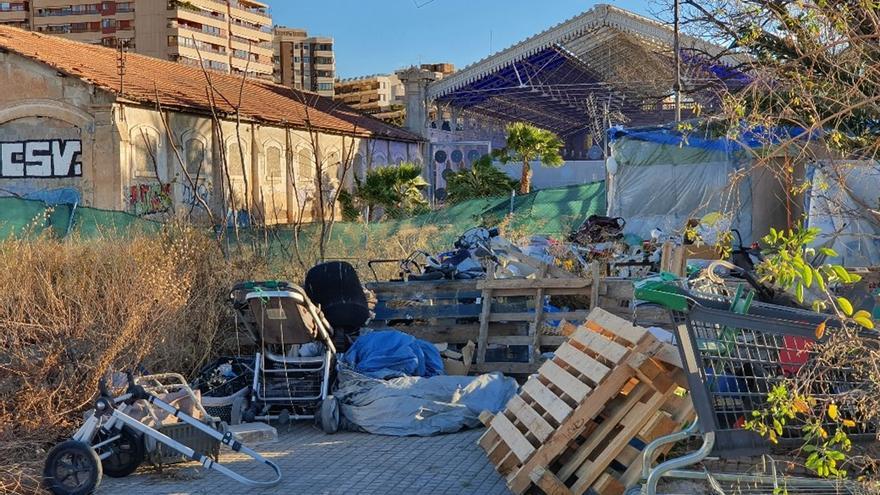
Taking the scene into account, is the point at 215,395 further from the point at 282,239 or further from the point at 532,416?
the point at 282,239

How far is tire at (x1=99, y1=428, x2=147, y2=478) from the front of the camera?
771cm

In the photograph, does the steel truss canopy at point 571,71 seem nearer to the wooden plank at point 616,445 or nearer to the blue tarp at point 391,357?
the blue tarp at point 391,357

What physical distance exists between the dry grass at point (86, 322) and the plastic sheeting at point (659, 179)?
12563 millimetres

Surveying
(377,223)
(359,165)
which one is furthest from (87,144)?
(359,165)

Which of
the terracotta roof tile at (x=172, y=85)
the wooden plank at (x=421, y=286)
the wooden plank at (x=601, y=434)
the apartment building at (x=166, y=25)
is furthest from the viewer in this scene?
the apartment building at (x=166, y=25)

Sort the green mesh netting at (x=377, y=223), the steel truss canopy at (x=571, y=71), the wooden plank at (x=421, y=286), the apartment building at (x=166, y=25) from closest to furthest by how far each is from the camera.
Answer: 1. the wooden plank at (x=421, y=286)
2. the green mesh netting at (x=377, y=223)
3. the steel truss canopy at (x=571, y=71)
4. the apartment building at (x=166, y=25)

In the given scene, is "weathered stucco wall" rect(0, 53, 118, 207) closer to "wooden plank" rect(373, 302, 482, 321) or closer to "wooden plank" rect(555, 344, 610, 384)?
"wooden plank" rect(373, 302, 482, 321)

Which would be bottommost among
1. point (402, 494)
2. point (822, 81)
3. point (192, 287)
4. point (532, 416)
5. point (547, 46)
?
point (402, 494)

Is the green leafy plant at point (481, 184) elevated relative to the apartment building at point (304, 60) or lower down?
lower down

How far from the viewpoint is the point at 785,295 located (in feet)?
22.7

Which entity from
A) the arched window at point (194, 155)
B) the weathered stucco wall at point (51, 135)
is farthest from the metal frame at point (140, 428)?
the arched window at point (194, 155)

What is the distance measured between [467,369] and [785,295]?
4.92m

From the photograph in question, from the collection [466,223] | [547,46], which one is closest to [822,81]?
[466,223]

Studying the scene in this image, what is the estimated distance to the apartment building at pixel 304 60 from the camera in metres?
83.7
